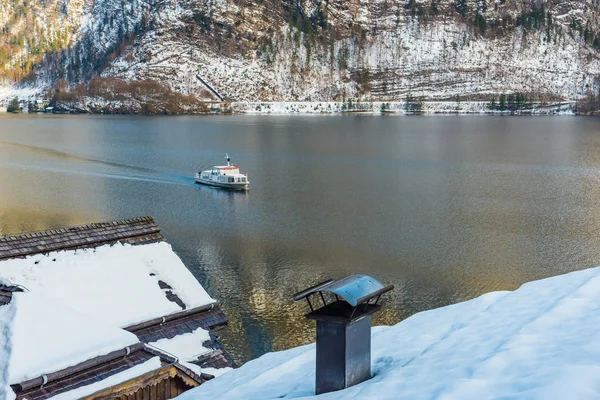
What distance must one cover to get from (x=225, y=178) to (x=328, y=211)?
48.6ft

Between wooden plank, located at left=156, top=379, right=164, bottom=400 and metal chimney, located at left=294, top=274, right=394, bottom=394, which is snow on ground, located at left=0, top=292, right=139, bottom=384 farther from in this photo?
metal chimney, located at left=294, top=274, right=394, bottom=394

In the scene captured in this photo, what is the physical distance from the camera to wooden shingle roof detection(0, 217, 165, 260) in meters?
17.5

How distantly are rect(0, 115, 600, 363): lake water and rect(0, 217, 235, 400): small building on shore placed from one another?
19.4 feet

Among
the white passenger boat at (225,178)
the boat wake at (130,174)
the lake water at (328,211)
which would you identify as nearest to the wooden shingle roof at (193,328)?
the lake water at (328,211)

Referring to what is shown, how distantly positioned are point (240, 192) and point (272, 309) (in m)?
31.8

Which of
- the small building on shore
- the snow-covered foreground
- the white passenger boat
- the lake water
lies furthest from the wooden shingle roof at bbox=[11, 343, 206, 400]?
the white passenger boat

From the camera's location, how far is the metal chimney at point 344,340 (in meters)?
9.07

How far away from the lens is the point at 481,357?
28.3 ft

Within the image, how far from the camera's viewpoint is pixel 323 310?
30.5ft

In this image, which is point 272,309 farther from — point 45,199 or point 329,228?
point 45,199

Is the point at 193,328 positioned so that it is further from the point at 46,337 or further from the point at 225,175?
the point at 225,175

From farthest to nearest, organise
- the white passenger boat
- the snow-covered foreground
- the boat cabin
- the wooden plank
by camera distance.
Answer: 1. the boat cabin
2. the white passenger boat
3. the wooden plank
4. the snow-covered foreground

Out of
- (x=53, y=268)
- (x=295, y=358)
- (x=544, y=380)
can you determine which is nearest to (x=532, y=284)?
(x=295, y=358)

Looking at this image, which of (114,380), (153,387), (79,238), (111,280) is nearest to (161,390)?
(153,387)
